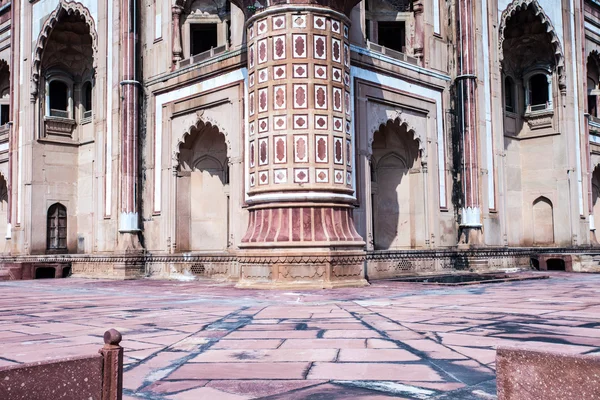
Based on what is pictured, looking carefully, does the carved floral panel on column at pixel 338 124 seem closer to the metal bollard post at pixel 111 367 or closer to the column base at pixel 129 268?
the column base at pixel 129 268

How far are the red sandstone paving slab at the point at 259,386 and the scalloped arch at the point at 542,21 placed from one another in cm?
1391

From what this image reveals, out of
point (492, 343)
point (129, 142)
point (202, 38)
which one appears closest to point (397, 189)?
point (202, 38)

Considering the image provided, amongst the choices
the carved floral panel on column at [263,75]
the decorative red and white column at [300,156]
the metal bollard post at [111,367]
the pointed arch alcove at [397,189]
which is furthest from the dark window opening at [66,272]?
the metal bollard post at [111,367]

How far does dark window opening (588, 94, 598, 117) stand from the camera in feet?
66.2

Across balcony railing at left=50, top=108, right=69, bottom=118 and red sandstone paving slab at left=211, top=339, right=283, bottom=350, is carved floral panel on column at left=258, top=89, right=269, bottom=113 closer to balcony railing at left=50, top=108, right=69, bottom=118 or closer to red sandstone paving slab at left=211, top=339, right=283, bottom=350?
red sandstone paving slab at left=211, top=339, right=283, bottom=350

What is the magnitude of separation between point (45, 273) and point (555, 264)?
11.3m

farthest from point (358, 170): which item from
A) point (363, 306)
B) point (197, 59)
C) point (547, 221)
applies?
point (547, 221)

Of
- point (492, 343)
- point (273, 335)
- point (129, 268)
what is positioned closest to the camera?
point (492, 343)

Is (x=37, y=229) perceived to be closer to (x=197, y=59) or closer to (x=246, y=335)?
(x=197, y=59)

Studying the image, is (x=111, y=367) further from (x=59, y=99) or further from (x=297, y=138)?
(x=59, y=99)

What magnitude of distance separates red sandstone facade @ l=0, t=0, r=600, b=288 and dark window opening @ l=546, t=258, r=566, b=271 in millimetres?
258

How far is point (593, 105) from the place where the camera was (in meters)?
20.3

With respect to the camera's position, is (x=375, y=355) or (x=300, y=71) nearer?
(x=375, y=355)

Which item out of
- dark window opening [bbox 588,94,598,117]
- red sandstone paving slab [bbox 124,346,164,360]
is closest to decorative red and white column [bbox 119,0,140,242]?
red sandstone paving slab [bbox 124,346,164,360]
